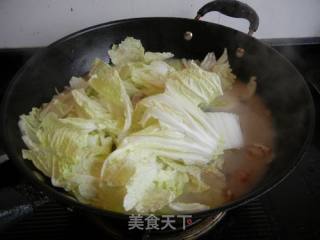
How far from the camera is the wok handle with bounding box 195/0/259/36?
52.8 inches

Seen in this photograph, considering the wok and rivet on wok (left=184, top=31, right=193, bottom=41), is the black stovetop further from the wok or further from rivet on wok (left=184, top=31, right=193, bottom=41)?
rivet on wok (left=184, top=31, right=193, bottom=41)

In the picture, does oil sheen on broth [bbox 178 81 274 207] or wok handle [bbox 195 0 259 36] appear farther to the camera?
wok handle [bbox 195 0 259 36]

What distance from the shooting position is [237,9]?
136cm

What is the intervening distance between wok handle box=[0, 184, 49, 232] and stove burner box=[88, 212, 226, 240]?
0.66 feet

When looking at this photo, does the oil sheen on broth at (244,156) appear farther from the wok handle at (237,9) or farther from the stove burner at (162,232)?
the wok handle at (237,9)

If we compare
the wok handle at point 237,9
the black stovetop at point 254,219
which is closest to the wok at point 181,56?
the wok handle at point 237,9

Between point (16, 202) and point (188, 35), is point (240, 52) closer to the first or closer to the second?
point (188, 35)

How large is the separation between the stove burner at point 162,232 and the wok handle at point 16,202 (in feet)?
0.66

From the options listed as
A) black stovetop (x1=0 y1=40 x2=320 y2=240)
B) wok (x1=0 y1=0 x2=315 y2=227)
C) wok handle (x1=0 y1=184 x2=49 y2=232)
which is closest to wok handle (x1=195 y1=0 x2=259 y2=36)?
wok (x1=0 y1=0 x2=315 y2=227)

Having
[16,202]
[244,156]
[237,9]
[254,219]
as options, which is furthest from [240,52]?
[16,202]

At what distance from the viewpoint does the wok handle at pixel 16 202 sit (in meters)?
0.94

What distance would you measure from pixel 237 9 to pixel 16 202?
1001mm

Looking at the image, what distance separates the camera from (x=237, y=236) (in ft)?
3.63

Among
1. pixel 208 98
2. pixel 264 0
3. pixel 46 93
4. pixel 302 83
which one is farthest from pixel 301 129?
pixel 46 93
